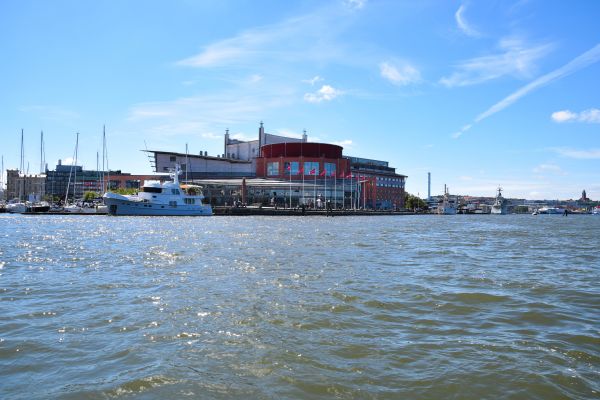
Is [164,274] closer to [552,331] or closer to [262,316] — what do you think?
[262,316]

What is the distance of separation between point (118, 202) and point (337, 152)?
261ft

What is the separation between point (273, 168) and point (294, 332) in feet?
418

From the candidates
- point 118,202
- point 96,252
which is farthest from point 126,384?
point 118,202

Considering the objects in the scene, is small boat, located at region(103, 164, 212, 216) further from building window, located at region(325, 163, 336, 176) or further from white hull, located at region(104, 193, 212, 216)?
building window, located at region(325, 163, 336, 176)

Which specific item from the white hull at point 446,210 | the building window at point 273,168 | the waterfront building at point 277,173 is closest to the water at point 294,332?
the waterfront building at point 277,173

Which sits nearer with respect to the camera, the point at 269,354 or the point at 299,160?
the point at 269,354

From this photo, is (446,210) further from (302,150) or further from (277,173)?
(277,173)

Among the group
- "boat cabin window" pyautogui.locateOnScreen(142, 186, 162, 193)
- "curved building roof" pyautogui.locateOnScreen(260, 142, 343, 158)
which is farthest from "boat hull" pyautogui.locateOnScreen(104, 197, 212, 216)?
"curved building roof" pyautogui.locateOnScreen(260, 142, 343, 158)

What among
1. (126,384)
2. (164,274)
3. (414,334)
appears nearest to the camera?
(126,384)

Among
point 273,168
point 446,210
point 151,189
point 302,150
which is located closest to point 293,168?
point 302,150

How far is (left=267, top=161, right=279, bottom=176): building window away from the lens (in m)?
135

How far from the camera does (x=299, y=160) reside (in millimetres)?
131625

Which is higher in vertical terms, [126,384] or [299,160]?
[299,160]

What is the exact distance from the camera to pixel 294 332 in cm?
930
